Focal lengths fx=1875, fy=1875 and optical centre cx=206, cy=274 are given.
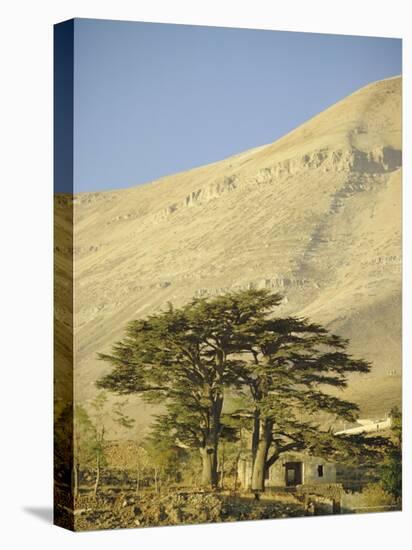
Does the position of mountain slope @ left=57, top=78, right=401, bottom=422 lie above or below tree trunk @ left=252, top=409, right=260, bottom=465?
above

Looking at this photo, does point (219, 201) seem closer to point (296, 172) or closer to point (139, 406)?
point (296, 172)

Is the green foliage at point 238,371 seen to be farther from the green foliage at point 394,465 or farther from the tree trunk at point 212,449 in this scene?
the green foliage at point 394,465

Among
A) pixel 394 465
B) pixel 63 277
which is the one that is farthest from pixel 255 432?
pixel 63 277

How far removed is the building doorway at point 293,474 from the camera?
18859mm

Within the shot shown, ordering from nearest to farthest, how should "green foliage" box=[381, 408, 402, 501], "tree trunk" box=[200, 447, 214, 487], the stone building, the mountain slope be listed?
the mountain slope < "tree trunk" box=[200, 447, 214, 487] < the stone building < "green foliage" box=[381, 408, 402, 501]

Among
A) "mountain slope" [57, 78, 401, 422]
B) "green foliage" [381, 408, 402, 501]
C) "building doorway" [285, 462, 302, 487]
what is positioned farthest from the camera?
"green foliage" [381, 408, 402, 501]

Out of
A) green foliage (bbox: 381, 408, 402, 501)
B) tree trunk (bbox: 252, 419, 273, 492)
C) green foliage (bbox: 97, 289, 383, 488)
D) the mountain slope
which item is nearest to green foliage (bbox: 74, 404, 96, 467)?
the mountain slope

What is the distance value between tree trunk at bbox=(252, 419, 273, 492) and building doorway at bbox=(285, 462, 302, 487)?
0.80 feet

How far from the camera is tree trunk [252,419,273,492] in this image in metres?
18.8

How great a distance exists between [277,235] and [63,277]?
2.29m

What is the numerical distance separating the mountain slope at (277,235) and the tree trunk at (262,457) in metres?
1.22

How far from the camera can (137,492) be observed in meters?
18.2

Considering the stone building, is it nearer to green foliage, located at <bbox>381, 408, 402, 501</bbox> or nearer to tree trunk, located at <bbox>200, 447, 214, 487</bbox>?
tree trunk, located at <bbox>200, 447, 214, 487</bbox>

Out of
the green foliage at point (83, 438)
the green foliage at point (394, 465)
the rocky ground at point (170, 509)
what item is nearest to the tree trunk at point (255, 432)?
the rocky ground at point (170, 509)
